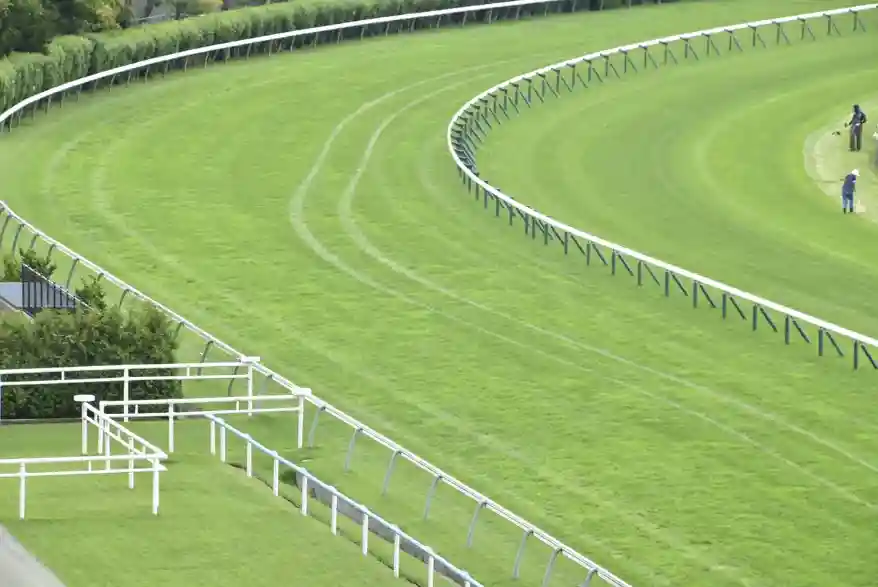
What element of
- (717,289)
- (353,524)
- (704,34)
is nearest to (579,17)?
(704,34)

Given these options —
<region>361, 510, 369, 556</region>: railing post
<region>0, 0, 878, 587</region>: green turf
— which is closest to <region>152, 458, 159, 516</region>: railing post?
<region>361, 510, 369, 556</region>: railing post

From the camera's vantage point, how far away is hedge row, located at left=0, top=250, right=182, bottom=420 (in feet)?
73.7

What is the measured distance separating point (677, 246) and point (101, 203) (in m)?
8.61

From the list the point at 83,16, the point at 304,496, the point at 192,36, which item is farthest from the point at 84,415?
the point at 192,36

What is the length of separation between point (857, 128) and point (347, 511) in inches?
878

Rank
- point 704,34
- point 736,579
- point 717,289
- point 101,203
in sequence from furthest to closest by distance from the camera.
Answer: point 704,34
point 101,203
point 717,289
point 736,579

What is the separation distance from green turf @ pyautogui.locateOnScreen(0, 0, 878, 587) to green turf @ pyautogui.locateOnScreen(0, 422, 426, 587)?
1.48 metres

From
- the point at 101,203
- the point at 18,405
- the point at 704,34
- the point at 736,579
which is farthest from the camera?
the point at 704,34

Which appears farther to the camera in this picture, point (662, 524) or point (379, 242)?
point (379, 242)

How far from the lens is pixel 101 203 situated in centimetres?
3362

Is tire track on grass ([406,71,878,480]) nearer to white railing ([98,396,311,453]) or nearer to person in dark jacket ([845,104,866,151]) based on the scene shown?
white railing ([98,396,311,453])

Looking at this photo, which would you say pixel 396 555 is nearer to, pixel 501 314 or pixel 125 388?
pixel 125 388

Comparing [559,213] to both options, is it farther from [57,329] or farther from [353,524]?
[353,524]

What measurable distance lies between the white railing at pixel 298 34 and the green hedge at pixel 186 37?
13 centimetres
